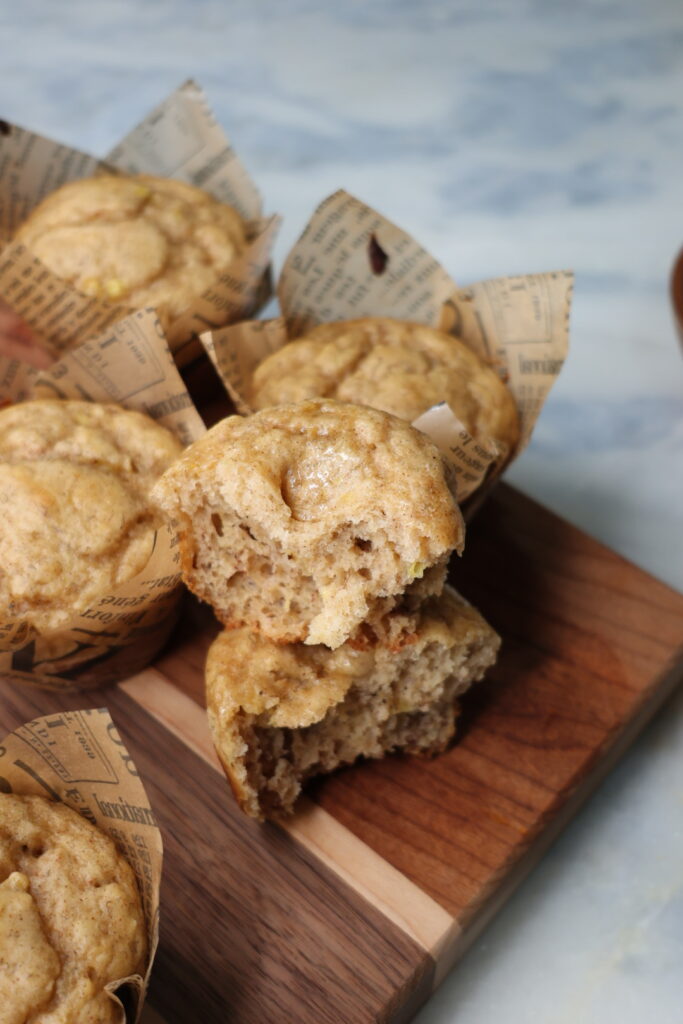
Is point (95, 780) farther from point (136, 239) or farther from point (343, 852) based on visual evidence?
point (136, 239)

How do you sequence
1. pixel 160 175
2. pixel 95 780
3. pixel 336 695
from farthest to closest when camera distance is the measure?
pixel 160 175 → pixel 336 695 → pixel 95 780

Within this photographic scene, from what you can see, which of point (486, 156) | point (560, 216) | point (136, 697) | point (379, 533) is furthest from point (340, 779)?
point (486, 156)

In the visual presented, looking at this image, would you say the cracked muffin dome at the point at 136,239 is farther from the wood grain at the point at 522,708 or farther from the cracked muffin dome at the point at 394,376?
the wood grain at the point at 522,708

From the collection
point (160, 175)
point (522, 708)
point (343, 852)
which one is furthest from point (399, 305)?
point (343, 852)

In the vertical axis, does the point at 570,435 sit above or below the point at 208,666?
below

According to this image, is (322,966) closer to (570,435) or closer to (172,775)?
(172,775)

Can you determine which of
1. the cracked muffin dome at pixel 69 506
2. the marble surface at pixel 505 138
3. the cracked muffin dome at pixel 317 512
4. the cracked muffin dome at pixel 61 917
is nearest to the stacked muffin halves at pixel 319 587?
the cracked muffin dome at pixel 317 512

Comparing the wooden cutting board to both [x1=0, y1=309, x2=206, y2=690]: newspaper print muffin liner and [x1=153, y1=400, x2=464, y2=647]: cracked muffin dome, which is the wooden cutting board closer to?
[x1=0, y1=309, x2=206, y2=690]: newspaper print muffin liner
